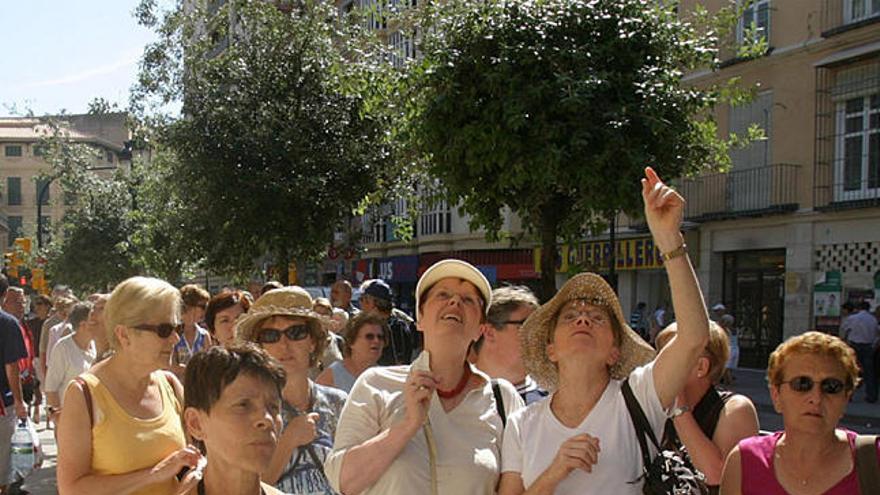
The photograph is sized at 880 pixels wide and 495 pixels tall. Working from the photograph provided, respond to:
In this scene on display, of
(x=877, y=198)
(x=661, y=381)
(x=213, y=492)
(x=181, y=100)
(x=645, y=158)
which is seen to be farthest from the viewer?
(x=181, y=100)

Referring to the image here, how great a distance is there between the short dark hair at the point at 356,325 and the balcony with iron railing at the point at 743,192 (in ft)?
56.4

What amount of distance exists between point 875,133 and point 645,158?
11473 millimetres

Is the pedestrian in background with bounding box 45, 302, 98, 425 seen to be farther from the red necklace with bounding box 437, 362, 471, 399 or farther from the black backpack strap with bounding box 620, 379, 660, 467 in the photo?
the black backpack strap with bounding box 620, 379, 660, 467

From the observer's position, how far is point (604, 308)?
10.6 ft

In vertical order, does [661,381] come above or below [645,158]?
below

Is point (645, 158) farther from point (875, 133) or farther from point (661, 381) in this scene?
point (875, 133)

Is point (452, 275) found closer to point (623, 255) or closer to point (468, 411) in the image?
point (468, 411)

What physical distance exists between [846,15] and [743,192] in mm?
4815

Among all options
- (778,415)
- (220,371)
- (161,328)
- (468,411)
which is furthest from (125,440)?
(778,415)

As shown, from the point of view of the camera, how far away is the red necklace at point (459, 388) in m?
3.13

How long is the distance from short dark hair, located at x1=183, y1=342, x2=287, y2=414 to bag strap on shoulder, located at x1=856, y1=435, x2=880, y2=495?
6.21ft

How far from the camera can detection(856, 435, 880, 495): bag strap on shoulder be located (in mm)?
3074

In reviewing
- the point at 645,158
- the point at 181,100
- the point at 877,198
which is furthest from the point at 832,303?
the point at 181,100

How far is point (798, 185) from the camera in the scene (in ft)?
71.6
